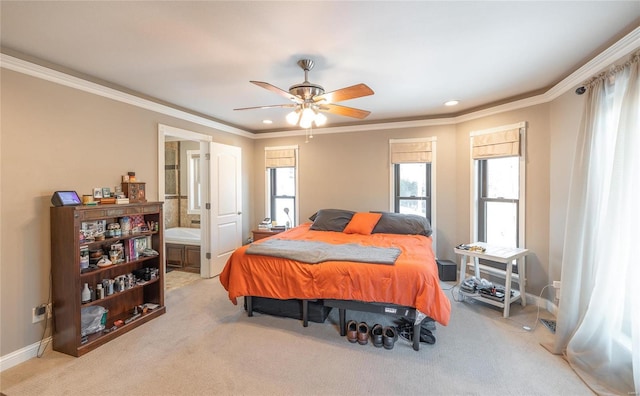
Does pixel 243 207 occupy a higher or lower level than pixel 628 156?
lower

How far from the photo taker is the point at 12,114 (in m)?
2.06

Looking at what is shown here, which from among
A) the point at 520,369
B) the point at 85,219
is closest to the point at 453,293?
the point at 520,369

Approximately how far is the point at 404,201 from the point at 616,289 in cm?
271

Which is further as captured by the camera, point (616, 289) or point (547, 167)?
point (547, 167)

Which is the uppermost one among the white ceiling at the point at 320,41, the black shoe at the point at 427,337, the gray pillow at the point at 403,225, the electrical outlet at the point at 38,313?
the white ceiling at the point at 320,41

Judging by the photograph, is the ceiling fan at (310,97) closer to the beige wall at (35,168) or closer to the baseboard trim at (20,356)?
the beige wall at (35,168)

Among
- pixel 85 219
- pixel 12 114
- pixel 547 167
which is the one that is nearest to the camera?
pixel 12 114

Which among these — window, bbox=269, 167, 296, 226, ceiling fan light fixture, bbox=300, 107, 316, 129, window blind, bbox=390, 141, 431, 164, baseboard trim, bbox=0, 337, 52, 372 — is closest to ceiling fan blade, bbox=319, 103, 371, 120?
ceiling fan light fixture, bbox=300, 107, 316, 129

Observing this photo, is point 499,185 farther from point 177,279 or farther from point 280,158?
point 177,279

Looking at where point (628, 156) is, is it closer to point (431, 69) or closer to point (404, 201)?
point (431, 69)

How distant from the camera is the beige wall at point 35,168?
6.75 feet

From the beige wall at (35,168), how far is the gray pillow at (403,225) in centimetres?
331

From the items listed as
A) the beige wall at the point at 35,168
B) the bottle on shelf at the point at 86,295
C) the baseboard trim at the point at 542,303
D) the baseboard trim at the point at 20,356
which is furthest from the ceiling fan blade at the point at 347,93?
the baseboard trim at the point at 20,356

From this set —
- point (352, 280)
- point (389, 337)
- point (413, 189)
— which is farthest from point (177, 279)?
point (413, 189)
